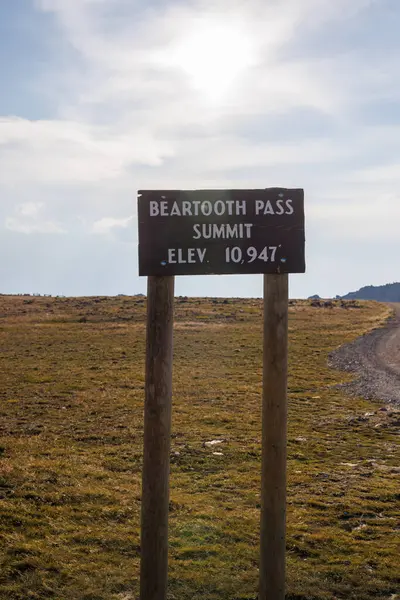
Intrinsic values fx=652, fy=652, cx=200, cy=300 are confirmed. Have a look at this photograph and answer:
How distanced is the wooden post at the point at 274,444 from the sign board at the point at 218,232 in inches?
13.8

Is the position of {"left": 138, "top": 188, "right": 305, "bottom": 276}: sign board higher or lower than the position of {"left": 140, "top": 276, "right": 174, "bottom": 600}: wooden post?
higher

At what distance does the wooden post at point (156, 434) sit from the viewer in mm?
6828

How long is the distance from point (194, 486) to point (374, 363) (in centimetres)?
2009

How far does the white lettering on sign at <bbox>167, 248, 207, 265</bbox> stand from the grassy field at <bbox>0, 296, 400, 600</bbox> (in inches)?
157

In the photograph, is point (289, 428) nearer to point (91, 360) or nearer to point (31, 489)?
point (31, 489)

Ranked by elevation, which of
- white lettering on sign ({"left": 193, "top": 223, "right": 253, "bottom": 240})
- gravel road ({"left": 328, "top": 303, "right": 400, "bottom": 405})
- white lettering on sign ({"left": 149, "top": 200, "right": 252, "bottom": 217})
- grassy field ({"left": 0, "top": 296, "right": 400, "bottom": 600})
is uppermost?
white lettering on sign ({"left": 149, "top": 200, "right": 252, "bottom": 217})

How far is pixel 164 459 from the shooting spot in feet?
22.6

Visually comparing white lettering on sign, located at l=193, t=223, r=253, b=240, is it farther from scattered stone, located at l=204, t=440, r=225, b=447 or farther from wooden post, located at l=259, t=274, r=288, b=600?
scattered stone, located at l=204, t=440, r=225, b=447

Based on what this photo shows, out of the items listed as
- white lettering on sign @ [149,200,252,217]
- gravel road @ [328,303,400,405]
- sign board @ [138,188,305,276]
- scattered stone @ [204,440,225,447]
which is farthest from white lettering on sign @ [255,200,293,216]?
gravel road @ [328,303,400,405]

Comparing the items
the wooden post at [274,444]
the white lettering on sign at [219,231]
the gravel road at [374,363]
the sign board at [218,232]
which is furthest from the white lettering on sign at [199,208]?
the gravel road at [374,363]

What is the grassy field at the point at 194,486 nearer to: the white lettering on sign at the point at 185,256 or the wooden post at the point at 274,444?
the wooden post at the point at 274,444

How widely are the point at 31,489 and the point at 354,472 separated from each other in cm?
609

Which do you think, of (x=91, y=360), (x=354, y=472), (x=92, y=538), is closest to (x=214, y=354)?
(x=91, y=360)

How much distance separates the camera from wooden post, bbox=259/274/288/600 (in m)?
6.89
